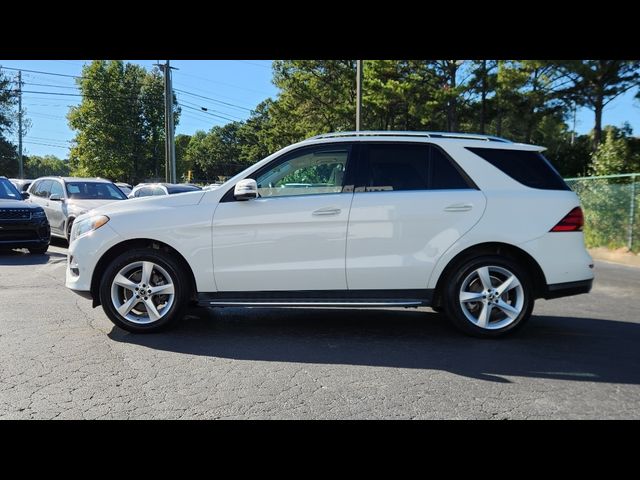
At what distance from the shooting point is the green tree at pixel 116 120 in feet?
151

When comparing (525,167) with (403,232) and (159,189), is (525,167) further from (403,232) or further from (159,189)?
(159,189)

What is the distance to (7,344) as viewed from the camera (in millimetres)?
4367

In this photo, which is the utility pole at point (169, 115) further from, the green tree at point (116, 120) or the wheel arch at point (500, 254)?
the wheel arch at point (500, 254)

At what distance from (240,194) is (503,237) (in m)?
2.52

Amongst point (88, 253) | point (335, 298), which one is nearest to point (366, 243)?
point (335, 298)

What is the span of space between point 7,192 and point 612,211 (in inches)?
586

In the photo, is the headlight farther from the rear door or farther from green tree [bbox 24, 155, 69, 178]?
green tree [bbox 24, 155, 69, 178]

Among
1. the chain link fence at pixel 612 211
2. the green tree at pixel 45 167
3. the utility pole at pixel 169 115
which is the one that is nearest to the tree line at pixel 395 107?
the chain link fence at pixel 612 211

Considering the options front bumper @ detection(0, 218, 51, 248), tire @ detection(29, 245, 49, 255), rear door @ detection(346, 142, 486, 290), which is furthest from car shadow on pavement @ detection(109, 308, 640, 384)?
tire @ detection(29, 245, 49, 255)

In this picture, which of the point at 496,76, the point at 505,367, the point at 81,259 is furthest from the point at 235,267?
the point at 496,76

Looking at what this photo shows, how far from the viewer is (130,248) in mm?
4727

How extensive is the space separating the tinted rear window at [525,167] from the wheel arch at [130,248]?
3.06 meters

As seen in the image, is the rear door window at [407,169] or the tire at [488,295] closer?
the tire at [488,295]

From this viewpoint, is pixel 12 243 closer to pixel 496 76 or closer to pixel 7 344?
pixel 7 344
